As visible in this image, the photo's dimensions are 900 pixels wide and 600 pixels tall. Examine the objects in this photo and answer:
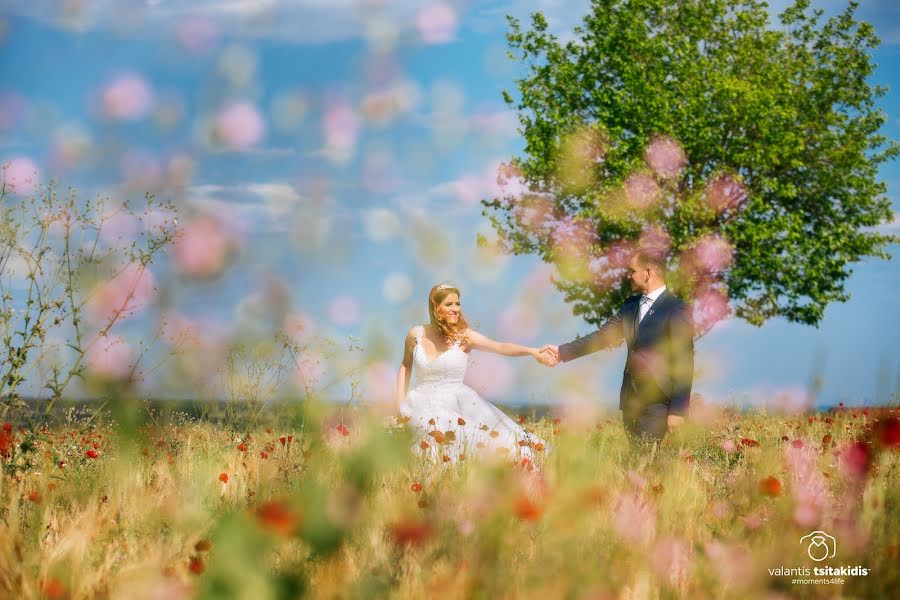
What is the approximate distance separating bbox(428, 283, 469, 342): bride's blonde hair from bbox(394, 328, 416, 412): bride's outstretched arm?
0.34 metres

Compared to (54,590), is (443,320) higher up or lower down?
higher up

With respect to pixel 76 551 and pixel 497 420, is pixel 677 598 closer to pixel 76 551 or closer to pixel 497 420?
pixel 76 551

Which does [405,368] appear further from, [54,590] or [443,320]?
[54,590]

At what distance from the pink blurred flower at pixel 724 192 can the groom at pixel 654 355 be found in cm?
1352

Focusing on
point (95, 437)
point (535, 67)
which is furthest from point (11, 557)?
point (535, 67)

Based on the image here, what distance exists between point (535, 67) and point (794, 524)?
21013mm

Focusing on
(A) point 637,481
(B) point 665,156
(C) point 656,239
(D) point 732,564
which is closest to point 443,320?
(A) point 637,481

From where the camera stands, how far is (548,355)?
Answer: 33.3 ft

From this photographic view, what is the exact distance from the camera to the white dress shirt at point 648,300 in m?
9.01

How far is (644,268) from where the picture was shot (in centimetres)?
902

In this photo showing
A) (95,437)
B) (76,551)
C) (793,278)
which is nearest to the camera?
(76,551)

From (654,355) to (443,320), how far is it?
2624mm

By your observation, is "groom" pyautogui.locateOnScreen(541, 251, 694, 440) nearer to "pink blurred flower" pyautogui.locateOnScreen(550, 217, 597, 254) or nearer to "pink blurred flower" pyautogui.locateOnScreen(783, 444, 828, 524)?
"pink blurred flower" pyautogui.locateOnScreen(783, 444, 828, 524)

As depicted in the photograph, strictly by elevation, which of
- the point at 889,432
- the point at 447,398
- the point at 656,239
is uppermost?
the point at 656,239
